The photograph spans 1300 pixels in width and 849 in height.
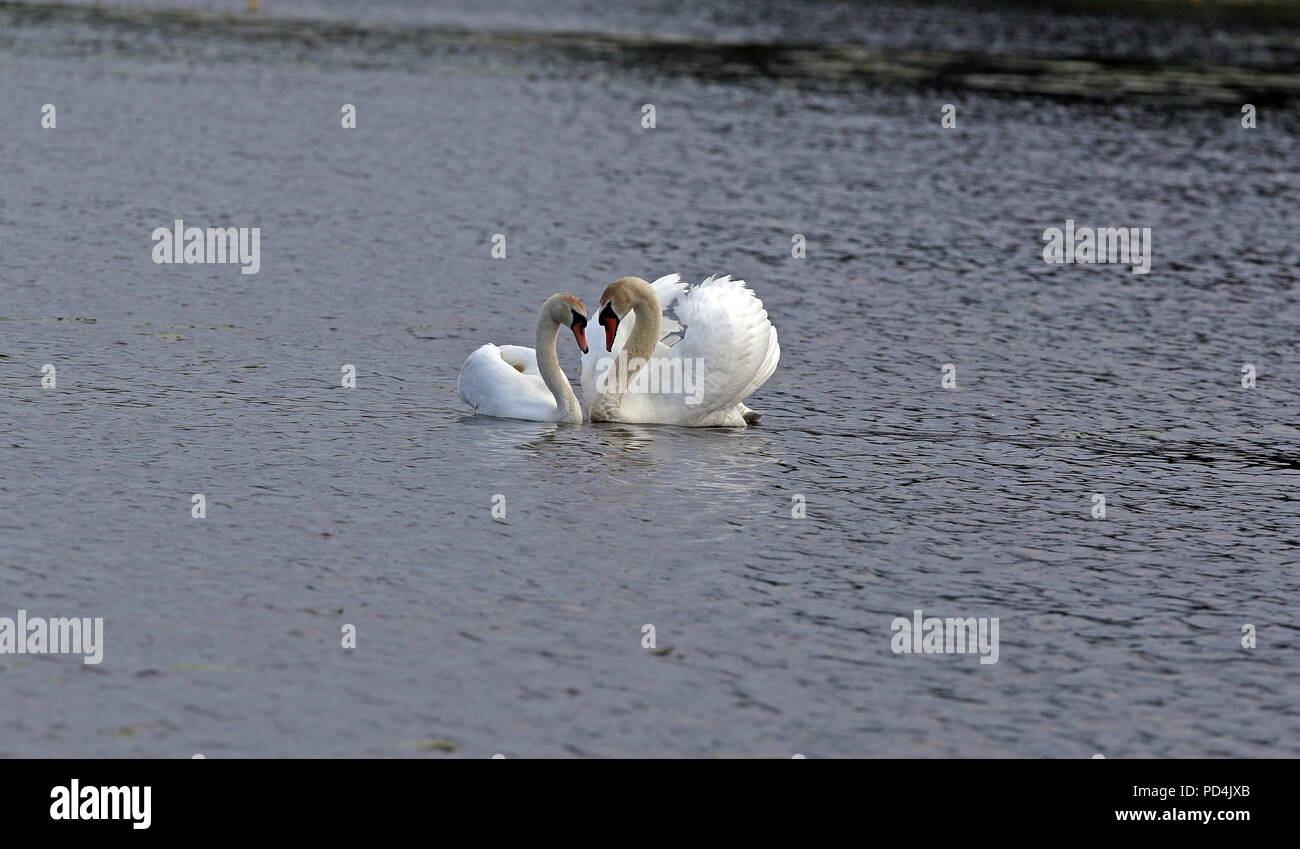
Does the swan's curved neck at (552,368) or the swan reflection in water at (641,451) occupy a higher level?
the swan's curved neck at (552,368)

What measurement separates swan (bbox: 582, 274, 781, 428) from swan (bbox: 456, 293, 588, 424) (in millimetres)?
260

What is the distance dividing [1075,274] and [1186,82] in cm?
3243

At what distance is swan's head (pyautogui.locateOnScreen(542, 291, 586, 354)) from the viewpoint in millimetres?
18953

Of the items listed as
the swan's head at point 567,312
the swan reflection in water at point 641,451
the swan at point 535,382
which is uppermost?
the swan's head at point 567,312

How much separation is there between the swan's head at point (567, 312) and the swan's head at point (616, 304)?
240mm

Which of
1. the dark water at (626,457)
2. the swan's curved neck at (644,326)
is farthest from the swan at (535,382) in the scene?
the swan's curved neck at (644,326)

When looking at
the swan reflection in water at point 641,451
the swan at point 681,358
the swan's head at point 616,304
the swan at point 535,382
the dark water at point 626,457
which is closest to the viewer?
the dark water at point 626,457

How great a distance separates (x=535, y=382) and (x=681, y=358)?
5.89 feet

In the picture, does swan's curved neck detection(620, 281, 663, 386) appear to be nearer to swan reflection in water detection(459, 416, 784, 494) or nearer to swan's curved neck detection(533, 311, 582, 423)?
swan's curved neck detection(533, 311, 582, 423)

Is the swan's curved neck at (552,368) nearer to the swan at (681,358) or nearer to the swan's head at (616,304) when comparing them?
the swan at (681,358)

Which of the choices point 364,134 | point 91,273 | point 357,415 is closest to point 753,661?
point 357,415

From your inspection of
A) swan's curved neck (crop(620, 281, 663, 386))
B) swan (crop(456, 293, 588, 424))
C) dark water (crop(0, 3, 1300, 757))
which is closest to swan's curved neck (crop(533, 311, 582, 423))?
swan (crop(456, 293, 588, 424))

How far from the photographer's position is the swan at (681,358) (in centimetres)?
1852

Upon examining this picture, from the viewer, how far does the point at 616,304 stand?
62.6 ft
